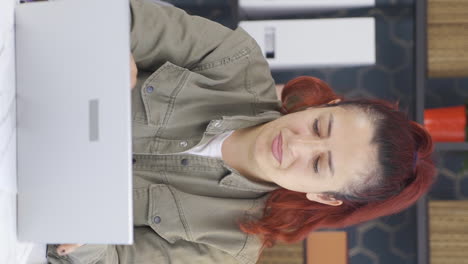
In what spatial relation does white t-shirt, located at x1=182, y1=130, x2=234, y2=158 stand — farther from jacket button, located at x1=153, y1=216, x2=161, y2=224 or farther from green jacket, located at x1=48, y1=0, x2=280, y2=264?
jacket button, located at x1=153, y1=216, x2=161, y2=224

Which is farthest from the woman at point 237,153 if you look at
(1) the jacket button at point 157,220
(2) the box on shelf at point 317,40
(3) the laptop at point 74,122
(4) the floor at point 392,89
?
(4) the floor at point 392,89

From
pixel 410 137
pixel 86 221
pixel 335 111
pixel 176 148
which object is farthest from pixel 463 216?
pixel 86 221

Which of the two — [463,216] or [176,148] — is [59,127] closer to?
[176,148]

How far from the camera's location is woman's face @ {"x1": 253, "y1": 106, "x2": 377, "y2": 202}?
130 centimetres

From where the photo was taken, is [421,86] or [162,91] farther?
[421,86]

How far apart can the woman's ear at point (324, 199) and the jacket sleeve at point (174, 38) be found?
0.45 meters

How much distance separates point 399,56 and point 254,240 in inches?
57.7

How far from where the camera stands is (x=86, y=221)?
923 mm

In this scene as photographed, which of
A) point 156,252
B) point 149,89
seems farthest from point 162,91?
point 156,252

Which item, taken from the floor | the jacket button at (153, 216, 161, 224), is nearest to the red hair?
the jacket button at (153, 216, 161, 224)

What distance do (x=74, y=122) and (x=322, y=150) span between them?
617mm

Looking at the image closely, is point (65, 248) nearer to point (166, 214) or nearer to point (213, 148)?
point (166, 214)

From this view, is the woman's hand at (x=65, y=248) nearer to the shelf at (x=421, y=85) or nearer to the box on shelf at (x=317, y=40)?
the box on shelf at (x=317, y=40)

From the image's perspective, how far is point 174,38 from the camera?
54.7 inches
